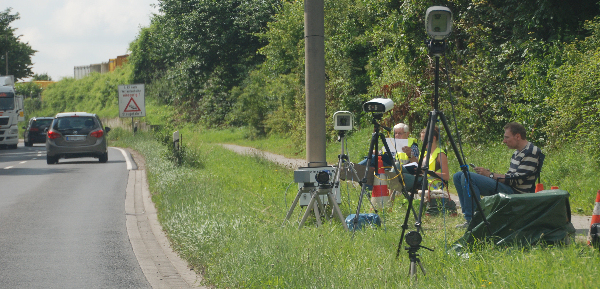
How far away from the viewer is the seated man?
6934mm

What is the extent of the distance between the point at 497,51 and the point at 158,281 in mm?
11201

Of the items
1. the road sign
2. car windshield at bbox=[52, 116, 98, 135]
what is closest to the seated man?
car windshield at bbox=[52, 116, 98, 135]

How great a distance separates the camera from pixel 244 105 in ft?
116

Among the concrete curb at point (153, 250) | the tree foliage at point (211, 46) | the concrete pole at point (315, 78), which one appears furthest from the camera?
the tree foliage at point (211, 46)

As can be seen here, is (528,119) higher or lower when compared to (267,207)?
higher

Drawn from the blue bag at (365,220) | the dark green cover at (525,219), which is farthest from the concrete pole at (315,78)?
the dark green cover at (525,219)

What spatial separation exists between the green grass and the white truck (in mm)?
28081

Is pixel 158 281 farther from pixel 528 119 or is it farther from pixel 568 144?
pixel 528 119

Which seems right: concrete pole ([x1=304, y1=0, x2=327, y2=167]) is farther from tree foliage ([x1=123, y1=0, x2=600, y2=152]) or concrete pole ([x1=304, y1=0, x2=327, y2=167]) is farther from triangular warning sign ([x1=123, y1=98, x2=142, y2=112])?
triangular warning sign ([x1=123, y1=98, x2=142, y2=112])

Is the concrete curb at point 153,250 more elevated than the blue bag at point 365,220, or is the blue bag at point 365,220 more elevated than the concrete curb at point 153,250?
the blue bag at point 365,220

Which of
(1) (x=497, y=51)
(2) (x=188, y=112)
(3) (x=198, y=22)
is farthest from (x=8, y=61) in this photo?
(1) (x=497, y=51)

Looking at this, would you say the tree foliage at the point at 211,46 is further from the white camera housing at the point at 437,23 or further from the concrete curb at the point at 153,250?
the white camera housing at the point at 437,23

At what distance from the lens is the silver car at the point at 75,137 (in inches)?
877

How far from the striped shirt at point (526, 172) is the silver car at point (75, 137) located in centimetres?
1789
